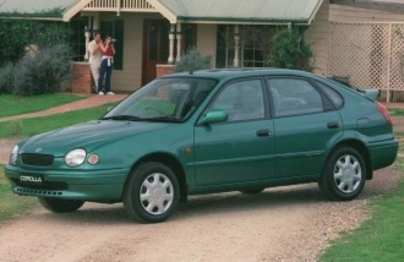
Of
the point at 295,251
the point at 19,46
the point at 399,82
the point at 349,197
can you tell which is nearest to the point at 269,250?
the point at 295,251

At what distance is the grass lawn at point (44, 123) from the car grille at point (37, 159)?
9.82 m

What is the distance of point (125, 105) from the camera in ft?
35.1

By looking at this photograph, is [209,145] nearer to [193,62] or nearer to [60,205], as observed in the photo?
[60,205]

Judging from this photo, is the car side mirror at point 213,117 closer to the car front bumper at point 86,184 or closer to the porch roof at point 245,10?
the car front bumper at point 86,184

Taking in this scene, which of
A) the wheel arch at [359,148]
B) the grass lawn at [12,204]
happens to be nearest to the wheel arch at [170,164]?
the grass lawn at [12,204]

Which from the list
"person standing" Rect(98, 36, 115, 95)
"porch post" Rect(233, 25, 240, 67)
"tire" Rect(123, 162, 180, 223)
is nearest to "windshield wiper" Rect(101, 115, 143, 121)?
"tire" Rect(123, 162, 180, 223)

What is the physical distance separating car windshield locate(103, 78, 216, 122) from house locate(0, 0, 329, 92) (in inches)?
624

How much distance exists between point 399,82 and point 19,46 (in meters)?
11.1

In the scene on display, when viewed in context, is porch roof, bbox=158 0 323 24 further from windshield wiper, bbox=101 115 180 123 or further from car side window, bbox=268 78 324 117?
windshield wiper, bbox=101 115 180 123

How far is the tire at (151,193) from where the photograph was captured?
30.7ft

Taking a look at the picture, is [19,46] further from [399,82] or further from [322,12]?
[399,82]

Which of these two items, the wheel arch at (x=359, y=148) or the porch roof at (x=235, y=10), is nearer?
the wheel arch at (x=359, y=148)

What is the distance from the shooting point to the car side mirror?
9.81m

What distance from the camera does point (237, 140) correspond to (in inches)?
393
